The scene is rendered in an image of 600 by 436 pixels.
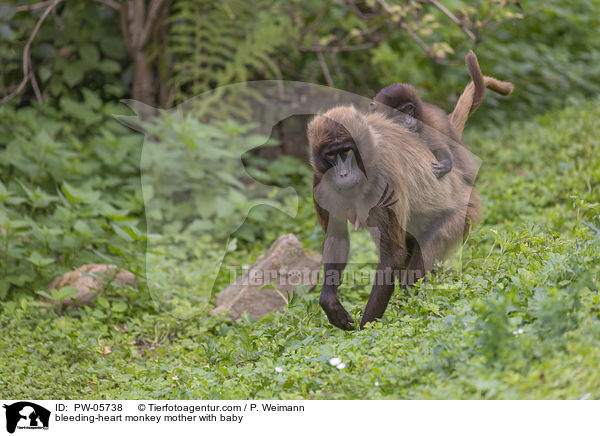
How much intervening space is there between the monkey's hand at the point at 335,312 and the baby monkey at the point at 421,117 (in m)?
1.29

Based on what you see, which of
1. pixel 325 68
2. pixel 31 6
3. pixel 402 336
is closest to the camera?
pixel 402 336

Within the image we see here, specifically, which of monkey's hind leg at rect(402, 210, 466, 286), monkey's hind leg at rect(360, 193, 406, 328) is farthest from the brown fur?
monkey's hind leg at rect(360, 193, 406, 328)

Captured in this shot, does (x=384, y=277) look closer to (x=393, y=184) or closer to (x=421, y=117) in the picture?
(x=393, y=184)

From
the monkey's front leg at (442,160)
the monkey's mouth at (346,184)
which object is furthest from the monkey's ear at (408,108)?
the monkey's mouth at (346,184)

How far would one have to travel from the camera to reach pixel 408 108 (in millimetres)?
5090

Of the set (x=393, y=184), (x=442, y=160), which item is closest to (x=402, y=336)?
(x=393, y=184)

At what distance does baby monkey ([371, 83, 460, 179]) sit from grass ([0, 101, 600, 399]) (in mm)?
696

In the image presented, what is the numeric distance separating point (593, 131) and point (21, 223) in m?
6.03

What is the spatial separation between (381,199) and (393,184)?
13 centimetres

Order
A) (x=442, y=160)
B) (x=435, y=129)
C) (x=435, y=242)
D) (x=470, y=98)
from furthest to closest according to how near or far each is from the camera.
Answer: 1. (x=470, y=98)
2. (x=435, y=129)
3. (x=442, y=160)
4. (x=435, y=242)

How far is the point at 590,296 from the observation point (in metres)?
3.35

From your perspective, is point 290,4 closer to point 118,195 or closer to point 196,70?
point 196,70

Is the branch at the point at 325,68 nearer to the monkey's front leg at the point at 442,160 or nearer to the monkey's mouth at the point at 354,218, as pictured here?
the monkey's front leg at the point at 442,160

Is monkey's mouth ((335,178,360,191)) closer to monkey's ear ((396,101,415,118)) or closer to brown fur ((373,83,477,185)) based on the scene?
brown fur ((373,83,477,185))
